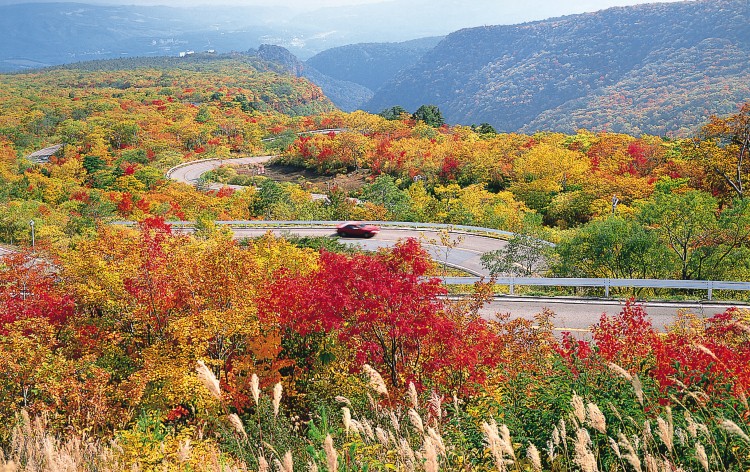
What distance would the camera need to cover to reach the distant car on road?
34969 millimetres

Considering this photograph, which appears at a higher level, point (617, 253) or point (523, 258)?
point (617, 253)

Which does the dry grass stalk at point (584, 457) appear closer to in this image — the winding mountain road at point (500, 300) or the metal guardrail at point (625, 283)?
the winding mountain road at point (500, 300)

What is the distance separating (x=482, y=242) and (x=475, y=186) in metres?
15.8

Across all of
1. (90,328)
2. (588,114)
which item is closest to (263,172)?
(90,328)

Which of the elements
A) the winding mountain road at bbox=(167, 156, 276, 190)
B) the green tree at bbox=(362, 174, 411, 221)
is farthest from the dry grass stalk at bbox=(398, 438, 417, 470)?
the winding mountain road at bbox=(167, 156, 276, 190)

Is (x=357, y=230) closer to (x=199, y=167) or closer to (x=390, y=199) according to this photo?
(x=390, y=199)

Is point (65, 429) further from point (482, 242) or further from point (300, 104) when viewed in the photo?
point (300, 104)

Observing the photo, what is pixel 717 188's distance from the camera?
108 ft

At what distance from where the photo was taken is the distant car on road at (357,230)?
115 ft

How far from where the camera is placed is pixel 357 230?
115ft

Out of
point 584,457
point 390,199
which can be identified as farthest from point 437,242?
point 584,457

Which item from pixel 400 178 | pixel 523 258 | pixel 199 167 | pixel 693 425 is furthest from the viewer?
pixel 199 167

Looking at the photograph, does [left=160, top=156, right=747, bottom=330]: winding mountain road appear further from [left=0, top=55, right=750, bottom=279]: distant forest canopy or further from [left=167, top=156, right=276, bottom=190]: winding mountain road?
[left=167, top=156, right=276, bottom=190]: winding mountain road

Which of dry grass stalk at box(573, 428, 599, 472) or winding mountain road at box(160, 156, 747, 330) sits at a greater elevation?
dry grass stalk at box(573, 428, 599, 472)
